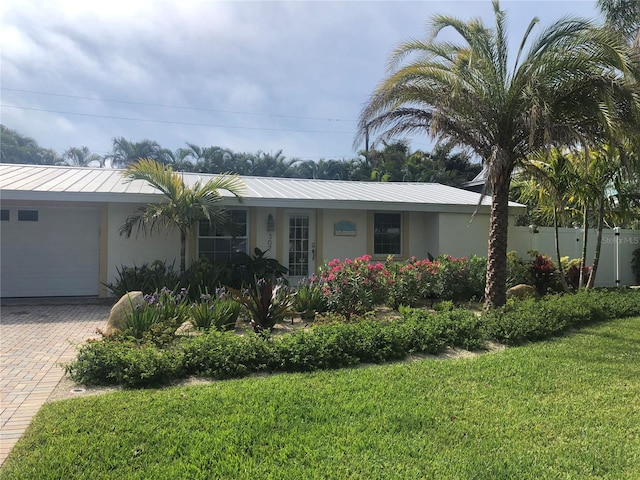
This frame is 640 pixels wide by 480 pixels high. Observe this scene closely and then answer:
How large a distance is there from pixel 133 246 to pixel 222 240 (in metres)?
2.26

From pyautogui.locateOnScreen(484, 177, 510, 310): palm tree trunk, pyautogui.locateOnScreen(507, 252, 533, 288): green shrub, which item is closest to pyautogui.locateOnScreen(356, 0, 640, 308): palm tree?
pyautogui.locateOnScreen(484, 177, 510, 310): palm tree trunk

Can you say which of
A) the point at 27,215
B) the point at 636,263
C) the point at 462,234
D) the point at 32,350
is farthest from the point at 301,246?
the point at 636,263

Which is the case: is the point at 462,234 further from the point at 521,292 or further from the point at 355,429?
the point at 355,429

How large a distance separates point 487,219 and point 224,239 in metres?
8.06

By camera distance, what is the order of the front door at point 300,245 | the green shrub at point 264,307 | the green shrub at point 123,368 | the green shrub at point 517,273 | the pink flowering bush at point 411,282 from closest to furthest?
the green shrub at point 123,368 < the green shrub at point 264,307 < the pink flowering bush at point 411,282 < the green shrub at point 517,273 < the front door at point 300,245

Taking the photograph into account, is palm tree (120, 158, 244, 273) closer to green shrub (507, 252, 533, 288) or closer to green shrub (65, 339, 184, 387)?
green shrub (65, 339, 184, 387)

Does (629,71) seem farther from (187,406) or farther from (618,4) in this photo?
(618,4)

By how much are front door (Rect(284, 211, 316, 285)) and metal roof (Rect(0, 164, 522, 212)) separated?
75 cm

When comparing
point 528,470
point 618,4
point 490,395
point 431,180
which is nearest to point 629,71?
point 490,395

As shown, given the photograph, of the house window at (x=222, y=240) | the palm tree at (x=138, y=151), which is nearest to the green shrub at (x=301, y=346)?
the house window at (x=222, y=240)

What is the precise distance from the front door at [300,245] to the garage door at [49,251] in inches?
199

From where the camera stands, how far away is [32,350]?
610 cm

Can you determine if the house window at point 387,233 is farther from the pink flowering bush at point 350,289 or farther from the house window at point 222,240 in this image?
the pink flowering bush at point 350,289

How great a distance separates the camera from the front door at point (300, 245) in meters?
12.4
